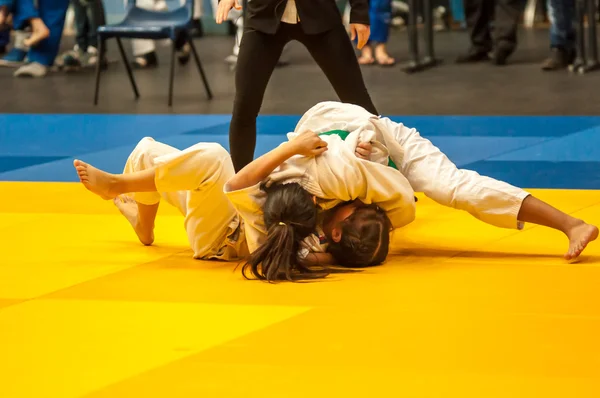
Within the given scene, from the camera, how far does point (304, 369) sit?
9.93 feet

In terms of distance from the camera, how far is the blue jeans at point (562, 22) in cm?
1018

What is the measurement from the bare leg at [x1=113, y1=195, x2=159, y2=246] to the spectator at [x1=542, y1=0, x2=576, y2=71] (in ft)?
21.3

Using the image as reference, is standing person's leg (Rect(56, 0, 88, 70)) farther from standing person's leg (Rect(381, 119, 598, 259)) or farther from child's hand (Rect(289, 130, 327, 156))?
child's hand (Rect(289, 130, 327, 156))

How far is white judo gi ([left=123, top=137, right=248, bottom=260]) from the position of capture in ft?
13.5

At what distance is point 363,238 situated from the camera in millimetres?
4000

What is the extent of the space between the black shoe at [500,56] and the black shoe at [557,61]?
50 centimetres

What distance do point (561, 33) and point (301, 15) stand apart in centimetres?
595

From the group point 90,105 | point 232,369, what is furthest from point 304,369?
point 90,105

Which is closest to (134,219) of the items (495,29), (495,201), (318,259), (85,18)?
(318,259)

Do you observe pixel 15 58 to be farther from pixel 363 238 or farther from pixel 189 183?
pixel 363 238

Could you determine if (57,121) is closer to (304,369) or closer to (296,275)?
(296,275)

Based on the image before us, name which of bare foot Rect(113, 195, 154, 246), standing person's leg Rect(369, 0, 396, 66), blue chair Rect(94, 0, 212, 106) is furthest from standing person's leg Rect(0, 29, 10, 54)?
bare foot Rect(113, 195, 154, 246)

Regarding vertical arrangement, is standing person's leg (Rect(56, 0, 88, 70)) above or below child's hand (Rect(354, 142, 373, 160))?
below

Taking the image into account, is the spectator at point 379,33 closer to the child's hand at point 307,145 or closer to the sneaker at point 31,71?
the sneaker at point 31,71
